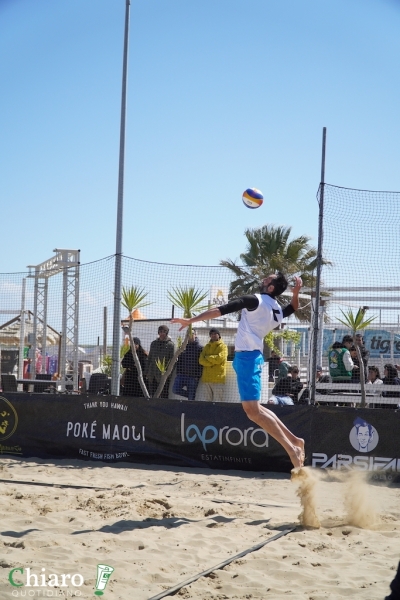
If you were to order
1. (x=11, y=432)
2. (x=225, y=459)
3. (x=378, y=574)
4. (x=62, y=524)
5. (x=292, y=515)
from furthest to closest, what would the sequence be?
(x=11, y=432) < (x=225, y=459) < (x=292, y=515) < (x=62, y=524) < (x=378, y=574)

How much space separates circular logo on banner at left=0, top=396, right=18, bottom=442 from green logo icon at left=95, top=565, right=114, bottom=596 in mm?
6232

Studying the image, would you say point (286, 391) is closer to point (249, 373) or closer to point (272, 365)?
point (272, 365)

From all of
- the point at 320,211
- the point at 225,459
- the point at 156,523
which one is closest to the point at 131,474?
the point at 225,459

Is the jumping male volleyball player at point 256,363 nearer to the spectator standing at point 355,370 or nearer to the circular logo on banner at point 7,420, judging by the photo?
the spectator standing at point 355,370

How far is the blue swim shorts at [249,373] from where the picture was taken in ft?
19.5

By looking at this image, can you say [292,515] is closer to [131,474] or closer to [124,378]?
[131,474]

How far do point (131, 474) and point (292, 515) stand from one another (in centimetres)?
293

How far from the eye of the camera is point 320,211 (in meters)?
8.93

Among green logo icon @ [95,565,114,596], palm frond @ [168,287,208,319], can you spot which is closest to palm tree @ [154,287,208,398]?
palm frond @ [168,287,208,319]

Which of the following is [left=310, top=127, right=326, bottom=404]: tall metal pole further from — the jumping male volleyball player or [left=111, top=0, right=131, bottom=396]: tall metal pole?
[left=111, top=0, right=131, bottom=396]: tall metal pole

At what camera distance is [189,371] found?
33.6ft

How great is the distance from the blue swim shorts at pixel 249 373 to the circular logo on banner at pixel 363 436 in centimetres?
298

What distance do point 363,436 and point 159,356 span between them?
11.2ft

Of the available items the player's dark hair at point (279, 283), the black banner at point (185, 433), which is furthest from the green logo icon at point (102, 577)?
the black banner at point (185, 433)
